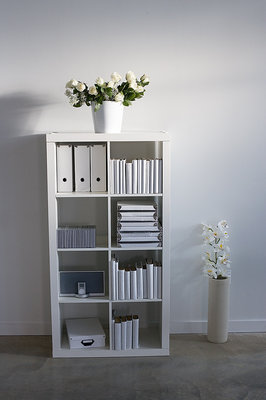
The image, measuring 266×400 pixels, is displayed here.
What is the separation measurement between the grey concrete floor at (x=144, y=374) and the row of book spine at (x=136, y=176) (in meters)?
1.15

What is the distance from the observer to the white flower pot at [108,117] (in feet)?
10.5

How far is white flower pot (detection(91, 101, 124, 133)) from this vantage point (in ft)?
10.5

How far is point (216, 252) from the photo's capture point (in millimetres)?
3660

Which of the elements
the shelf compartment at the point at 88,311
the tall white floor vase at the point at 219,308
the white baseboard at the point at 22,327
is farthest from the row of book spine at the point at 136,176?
the white baseboard at the point at 22,327

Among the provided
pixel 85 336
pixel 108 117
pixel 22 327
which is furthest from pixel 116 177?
pixel 22 327

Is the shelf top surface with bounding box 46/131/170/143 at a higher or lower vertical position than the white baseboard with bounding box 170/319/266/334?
higher

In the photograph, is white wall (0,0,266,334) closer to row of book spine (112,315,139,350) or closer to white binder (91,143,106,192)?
white binder (91,143,106,192)

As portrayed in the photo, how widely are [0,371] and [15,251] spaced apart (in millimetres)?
889

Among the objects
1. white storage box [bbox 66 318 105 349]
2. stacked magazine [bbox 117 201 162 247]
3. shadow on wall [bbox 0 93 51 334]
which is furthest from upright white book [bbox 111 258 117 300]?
shadow on wall [bbox 0 93 51 334]

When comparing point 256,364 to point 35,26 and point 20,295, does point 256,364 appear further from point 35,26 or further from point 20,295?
point 35,26

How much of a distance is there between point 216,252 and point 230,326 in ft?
2.00

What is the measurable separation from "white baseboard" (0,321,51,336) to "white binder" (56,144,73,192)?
1117 mm

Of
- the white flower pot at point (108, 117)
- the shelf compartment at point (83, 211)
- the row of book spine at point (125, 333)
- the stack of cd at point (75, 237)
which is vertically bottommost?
the row of book spine at point (125, 333)

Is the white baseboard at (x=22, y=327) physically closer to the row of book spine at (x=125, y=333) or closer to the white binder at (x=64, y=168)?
the row of book spine at (x=125, y=333)
